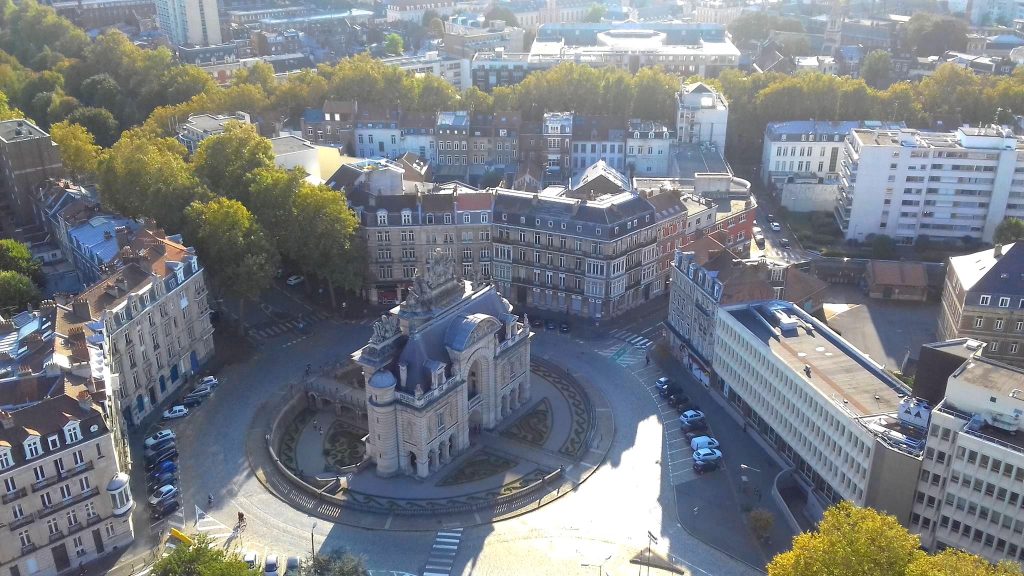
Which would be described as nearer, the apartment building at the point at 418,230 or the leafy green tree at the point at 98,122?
the apartment building at the point at 418,230

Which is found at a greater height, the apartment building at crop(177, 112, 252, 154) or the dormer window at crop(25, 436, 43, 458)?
the apartment building at crop(177, 112, 252, 154)

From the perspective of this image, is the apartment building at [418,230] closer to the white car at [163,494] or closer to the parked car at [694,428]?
the parked car at [694,428]

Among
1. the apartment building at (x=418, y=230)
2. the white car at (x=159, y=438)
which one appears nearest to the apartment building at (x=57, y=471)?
the white car at (x=159, y=438)

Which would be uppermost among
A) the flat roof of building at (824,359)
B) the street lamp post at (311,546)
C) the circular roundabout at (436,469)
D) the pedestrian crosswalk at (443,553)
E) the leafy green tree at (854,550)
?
the flat roof of building at (824,359)

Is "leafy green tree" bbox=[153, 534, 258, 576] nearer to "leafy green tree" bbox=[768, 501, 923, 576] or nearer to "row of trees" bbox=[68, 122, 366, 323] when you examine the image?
"leafy green tree" bbox=[768, 501, 923, 576]

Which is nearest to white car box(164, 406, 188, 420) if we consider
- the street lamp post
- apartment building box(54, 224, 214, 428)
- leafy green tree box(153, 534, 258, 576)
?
apartment building box(54, 224, 214, 428)
